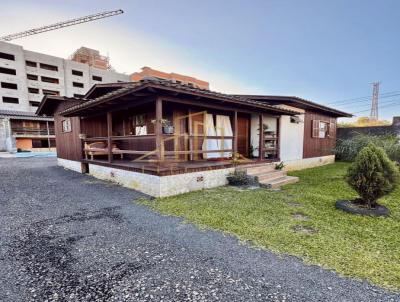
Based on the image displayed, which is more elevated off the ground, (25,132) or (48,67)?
(48,67)

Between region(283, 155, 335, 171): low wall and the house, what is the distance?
5 cm

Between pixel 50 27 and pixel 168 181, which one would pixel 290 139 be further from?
pixel 50 27

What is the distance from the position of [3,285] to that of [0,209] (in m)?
3.51

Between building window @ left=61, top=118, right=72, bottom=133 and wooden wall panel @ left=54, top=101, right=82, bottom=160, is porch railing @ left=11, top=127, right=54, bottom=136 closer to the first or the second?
wooden wall panel @ left=54, top=101, right=82, bottom=160

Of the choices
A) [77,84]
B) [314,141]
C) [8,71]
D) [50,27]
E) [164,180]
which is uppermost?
[50,27]

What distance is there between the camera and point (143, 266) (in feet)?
8.23

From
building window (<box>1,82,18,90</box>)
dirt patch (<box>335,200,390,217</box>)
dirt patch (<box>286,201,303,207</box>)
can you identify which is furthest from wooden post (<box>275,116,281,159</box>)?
building window (<box>1,82,18,90</box>)

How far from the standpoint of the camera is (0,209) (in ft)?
15.4

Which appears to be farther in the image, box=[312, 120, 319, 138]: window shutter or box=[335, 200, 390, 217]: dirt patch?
box=[312, 120, 319, 138]: window shutter

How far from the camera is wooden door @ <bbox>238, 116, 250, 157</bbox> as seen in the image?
9.84 metres

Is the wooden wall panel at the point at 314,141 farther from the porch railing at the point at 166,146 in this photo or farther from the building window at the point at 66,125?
the building window at the point at 66,125

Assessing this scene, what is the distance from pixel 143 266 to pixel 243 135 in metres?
8.23

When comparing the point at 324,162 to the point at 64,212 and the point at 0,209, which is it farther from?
the point at 0,209

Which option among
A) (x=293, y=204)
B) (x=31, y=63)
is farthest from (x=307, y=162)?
(x=31, y=63)
